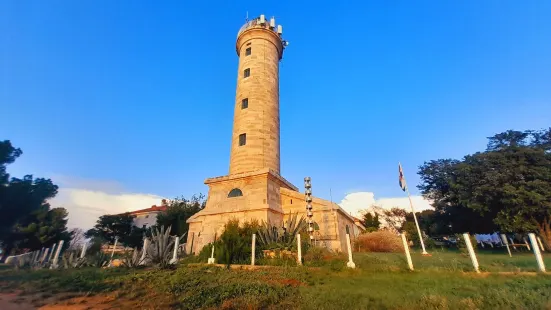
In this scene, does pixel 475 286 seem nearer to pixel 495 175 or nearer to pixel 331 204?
pixel 331 204

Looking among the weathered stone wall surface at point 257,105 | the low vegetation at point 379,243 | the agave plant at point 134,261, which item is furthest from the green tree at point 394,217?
the agave plant at point 134,261

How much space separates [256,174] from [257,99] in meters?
5.80

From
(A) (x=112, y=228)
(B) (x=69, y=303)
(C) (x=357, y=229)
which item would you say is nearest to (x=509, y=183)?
(C) (x=357, y=229)

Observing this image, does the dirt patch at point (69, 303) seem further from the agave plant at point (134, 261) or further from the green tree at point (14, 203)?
the green tree at point (14, 203)

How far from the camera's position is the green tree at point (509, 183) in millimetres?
16172

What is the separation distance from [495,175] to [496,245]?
970 cm

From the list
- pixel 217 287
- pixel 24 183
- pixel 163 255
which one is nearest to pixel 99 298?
pixel 217 287

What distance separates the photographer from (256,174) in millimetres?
15234

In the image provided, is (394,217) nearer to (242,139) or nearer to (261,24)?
(242,139)

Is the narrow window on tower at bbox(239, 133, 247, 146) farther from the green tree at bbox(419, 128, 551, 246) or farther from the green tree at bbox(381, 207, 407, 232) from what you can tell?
the green tree at bbox(381, 207, 407, 232)

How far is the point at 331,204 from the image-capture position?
16062 millimetres

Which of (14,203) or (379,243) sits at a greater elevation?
(14,203)

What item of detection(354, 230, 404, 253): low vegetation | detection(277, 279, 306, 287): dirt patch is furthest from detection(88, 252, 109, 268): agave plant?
detection(354, 230, 404, 253): low vegetation

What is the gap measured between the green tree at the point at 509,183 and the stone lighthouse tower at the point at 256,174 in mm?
8837
